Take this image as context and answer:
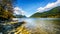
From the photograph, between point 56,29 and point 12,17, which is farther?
point 12,17

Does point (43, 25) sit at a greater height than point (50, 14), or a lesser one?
lesser

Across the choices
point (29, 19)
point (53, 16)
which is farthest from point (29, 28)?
point (53, 16)

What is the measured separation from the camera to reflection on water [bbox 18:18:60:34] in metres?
1.87

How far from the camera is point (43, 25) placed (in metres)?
1.92

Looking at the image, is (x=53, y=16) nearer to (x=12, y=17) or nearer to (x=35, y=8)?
(x=35, y=8)

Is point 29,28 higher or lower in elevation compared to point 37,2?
lower

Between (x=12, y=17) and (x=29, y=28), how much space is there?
0.43 meters

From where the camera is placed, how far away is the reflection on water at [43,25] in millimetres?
1871

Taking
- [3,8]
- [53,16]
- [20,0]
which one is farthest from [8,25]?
[53,16]

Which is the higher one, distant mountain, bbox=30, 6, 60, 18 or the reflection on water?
distant mountain, bbox=30, 6, 60, 18

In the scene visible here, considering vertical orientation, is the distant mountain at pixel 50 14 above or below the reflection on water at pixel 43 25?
above

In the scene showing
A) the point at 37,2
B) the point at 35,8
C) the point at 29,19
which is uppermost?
the point at 37,2

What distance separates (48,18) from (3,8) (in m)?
0.94

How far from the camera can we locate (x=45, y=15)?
6.45 ft
